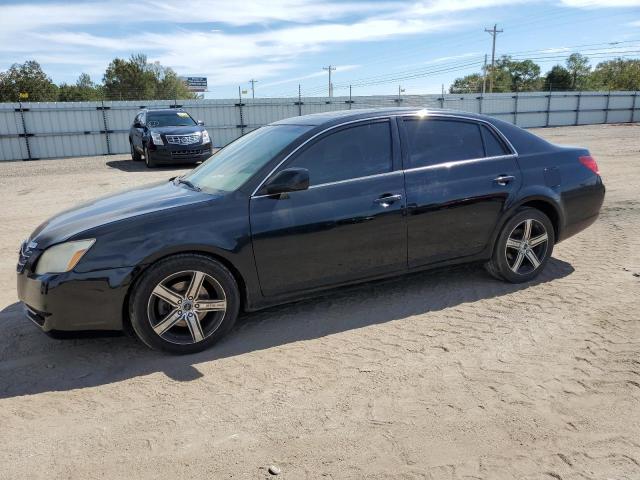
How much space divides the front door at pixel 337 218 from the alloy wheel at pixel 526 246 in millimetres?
1171

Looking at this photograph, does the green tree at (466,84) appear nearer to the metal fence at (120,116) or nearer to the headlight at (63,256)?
the metal fence at (120,116)

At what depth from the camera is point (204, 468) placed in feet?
8.11

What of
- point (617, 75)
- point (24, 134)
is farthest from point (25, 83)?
point (617, 75)

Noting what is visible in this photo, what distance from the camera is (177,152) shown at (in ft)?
47.0

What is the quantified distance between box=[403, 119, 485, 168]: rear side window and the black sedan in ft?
0.03

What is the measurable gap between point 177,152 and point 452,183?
11.4 m

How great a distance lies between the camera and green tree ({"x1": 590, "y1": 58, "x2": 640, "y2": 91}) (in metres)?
73.8

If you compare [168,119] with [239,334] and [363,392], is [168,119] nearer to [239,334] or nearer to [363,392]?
[239,334]

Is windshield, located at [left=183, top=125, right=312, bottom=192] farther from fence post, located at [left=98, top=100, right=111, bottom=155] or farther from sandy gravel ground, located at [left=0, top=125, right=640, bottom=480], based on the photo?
fence post, located at [left=98, top=100, right=111, bottom=155]

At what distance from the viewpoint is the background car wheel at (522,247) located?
466cm

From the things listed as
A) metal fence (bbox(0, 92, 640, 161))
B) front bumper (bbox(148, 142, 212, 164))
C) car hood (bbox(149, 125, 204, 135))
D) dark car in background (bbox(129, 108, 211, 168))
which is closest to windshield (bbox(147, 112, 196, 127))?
dark car in background (bbox(129, 108, 211, 168))


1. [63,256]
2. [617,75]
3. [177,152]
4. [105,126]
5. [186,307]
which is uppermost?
[617,75]

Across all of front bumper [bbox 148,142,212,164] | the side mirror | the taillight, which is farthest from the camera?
front bumper [bbox 148,142,212,164]

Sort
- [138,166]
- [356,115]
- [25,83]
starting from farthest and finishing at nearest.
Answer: [25,83] < [138,166] < [356,115]
